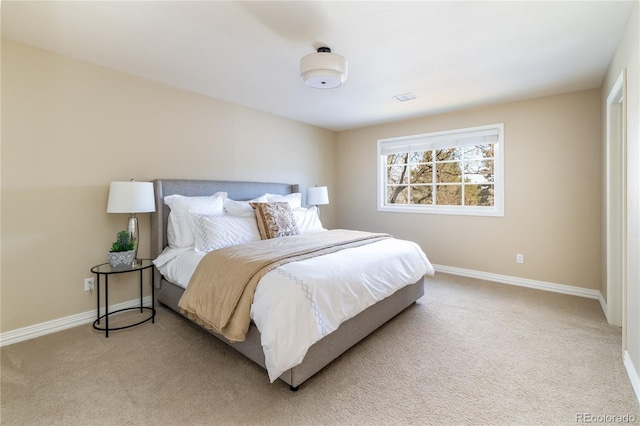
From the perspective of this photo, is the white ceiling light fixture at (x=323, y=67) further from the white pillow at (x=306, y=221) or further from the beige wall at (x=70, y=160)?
the beige wall at (x=70, y=160)

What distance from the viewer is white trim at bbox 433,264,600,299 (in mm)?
3453

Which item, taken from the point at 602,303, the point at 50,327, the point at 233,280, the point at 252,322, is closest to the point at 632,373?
the point at 602,303

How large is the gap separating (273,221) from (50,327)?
2.14 m

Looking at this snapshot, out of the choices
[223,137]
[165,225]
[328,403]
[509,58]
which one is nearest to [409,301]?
[328,403]

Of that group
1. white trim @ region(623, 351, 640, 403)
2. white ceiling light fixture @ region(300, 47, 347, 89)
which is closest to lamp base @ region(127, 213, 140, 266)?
white ceiling light fixture @ region(300, 47, 347, 89)

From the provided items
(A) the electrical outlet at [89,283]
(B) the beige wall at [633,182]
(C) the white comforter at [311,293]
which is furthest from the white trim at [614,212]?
(A) the electrical outlet at [89,283]

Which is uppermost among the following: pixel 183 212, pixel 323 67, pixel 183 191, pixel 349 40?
pixel 349 40

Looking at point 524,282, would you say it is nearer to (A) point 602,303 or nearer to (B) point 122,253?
(A) point 602,303

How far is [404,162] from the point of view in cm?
500

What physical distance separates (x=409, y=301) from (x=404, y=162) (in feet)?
8.93

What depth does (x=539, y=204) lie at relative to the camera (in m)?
3.70

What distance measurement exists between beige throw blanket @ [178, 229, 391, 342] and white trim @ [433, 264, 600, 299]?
8.09 feet

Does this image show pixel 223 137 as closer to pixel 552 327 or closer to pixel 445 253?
pixel 445 253

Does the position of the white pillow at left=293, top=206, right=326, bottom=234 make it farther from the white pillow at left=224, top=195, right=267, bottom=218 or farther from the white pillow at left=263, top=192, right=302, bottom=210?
the white pillow at left=224, top=195, right=267, bottom=218
